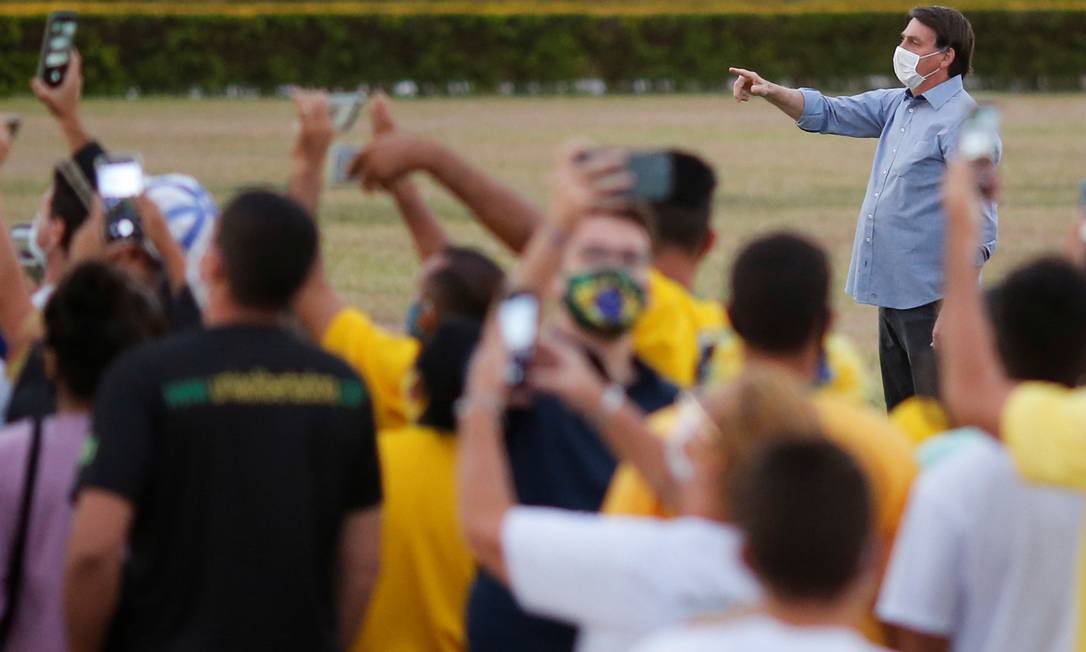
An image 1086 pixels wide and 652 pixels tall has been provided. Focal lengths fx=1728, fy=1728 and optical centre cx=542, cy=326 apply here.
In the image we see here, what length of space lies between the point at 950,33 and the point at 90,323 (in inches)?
232

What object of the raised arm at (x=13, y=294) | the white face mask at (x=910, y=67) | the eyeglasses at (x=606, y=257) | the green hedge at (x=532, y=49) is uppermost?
the white face mask at (x=910, y=67)

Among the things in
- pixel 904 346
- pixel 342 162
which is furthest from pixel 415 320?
pixel 904 346

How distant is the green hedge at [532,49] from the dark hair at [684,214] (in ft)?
120

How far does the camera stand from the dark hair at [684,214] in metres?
5.11

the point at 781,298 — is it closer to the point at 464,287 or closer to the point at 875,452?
the point at 875,452

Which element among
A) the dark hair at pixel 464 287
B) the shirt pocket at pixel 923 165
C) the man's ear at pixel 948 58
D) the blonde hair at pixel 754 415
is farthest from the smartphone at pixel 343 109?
the man's ear at pixel 948 58

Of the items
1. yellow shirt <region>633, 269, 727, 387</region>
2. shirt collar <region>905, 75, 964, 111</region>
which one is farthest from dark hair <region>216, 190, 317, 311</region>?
shirt collar <region>905, 75, 964, 111</region>

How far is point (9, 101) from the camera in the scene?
1394 inches

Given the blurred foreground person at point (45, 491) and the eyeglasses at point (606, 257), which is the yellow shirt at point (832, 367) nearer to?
the eyeglasses at point (606, 257)

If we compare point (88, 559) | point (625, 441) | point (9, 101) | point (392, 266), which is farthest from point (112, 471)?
point (9, 101)

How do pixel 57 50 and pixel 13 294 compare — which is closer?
pixel 13 294

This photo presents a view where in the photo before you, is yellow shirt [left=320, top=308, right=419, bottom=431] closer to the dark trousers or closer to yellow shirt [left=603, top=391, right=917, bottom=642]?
yellow shirt [left=603, top=391, right=917, bottom=642]

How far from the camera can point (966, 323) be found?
3373 millimetres

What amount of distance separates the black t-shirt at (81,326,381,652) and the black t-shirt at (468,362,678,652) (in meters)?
0.37
